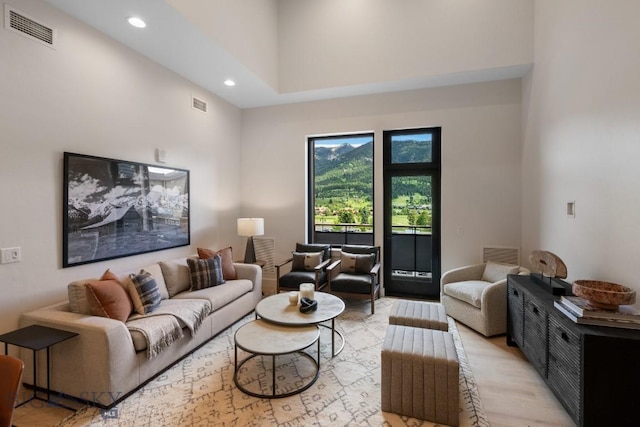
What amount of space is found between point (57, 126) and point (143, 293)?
172 cm

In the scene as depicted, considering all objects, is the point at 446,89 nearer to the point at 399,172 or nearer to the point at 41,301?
the point at 399,172

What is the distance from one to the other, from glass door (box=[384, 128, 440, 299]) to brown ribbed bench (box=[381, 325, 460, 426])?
2582mm

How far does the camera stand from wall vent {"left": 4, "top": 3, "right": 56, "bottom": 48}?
2.36 m

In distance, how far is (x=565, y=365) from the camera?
2045 millimetres

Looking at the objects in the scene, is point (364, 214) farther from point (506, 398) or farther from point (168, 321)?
point (168, 321)

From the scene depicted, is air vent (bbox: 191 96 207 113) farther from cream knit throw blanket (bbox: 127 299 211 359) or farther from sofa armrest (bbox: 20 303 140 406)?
sofa armrest (bbox: 20 303 140 406)

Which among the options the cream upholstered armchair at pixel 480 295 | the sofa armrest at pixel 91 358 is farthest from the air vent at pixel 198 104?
the cream upholstered armchair at pixel 480 295

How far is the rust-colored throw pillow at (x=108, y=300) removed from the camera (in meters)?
2.44

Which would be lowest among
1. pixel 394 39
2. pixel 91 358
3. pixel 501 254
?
pixel 91 358

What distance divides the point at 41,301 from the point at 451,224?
4869mm

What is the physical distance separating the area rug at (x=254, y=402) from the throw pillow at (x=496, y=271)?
1291 millimetres

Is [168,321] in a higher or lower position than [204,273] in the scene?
lower

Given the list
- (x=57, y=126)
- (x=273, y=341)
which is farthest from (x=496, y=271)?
(x=57, y=126)

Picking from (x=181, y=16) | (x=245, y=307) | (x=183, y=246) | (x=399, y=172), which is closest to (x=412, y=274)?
(x=399, y=172)
